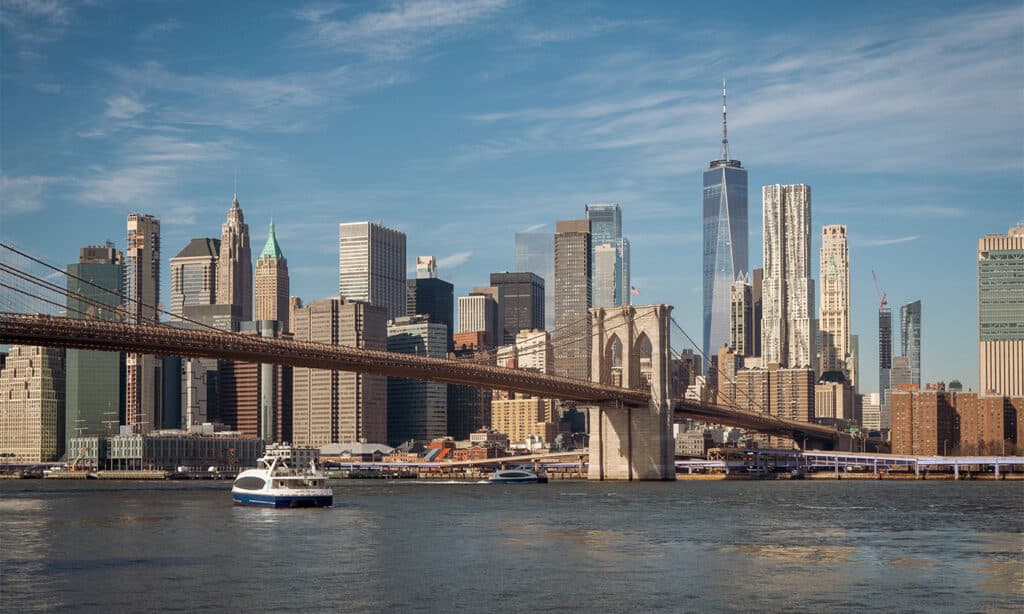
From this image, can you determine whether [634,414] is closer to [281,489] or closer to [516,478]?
[516,478]

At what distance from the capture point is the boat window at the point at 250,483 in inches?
2489

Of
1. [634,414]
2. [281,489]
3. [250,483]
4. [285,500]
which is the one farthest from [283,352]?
[634,414]

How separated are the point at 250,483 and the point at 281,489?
12.7 ft

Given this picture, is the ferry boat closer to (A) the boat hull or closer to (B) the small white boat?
(A) the boat hull

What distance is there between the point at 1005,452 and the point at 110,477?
339 ft

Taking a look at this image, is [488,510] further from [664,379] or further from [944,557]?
[664,379]

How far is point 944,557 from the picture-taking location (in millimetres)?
39000

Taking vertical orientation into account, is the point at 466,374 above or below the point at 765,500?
above

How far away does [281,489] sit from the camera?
6012 cm

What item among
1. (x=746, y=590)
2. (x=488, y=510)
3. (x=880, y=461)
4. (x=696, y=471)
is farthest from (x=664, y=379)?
(x=746, y=590)

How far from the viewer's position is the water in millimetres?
29969

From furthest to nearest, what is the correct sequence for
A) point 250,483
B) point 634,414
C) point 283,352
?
point 634,414
point 283,352
point 250,483

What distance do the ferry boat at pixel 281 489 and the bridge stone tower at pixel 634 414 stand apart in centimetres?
3629

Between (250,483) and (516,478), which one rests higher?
(250,483)
